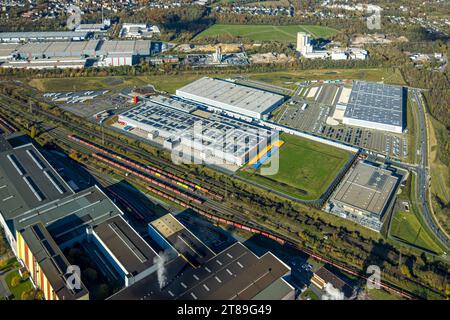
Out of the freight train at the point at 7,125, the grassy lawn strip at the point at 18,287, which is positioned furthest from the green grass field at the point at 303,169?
the freight train at the point at 7,125

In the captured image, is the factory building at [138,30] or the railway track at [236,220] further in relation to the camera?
the factory building at [138,30]

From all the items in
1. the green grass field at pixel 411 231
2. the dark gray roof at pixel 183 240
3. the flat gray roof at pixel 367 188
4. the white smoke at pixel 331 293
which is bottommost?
the white smoke at pixel 331 293

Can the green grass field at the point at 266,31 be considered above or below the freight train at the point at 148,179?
above

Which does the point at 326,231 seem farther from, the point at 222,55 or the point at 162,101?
the point at 222,55

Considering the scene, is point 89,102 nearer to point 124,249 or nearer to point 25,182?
point 25,182

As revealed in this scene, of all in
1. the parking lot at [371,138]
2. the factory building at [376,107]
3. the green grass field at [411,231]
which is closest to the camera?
the green grass field at [411,231]

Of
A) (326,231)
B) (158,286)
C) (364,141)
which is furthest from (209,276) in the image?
(364,141)

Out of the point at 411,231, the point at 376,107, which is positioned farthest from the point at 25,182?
the point at 376,107

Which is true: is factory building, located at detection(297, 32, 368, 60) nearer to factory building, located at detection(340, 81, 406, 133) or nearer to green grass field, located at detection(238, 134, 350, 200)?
factory building, located at detection(340, 81, 406, 133)

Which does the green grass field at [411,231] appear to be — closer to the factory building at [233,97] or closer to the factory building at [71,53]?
the factory building at [233,97]
